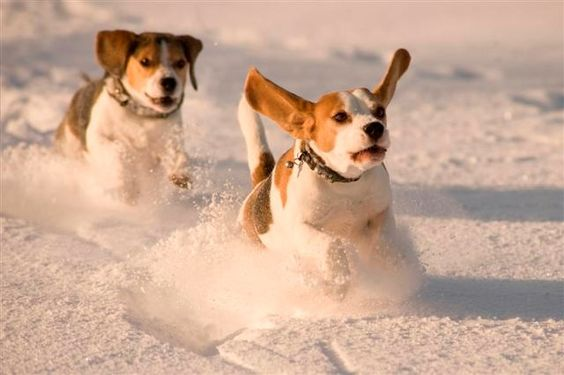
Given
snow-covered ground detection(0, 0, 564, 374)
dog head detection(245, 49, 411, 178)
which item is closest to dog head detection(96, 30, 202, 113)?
snow-covered ground detection(0, 0, 564, 374)

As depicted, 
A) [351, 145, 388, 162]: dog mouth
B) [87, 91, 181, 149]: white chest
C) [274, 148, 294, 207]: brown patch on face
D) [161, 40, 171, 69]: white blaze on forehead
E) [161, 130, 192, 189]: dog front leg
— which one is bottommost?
Result: [161, 130, 192, 189]: dog front leg

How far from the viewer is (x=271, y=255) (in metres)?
5.12

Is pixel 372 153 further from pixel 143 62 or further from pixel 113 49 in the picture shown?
pixel 113 49

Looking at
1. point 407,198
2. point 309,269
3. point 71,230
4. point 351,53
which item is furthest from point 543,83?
point 309,269

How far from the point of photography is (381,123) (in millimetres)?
4410

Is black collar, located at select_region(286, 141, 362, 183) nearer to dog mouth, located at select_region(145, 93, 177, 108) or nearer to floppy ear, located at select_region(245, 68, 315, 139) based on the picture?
floppy ear, located at select_region(245, 68, 315, 139)

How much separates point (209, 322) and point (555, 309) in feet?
4.81

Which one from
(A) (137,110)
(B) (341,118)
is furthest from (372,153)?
(A) (137,110)

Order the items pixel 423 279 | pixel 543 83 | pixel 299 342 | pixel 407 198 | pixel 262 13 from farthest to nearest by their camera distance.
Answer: pixel 262 13 < pixel 543 83 < pixel 407 198 < pixel 423 279 < pixel 299 342

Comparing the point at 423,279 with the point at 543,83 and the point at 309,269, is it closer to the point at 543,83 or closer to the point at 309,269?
the point at 309,269

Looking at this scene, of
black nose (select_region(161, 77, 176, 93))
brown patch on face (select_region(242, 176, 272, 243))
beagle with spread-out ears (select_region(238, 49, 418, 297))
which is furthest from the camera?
black nose (select_region(161, 77, 176, 93))

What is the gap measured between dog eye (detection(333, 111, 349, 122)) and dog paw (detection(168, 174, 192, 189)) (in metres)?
2.39

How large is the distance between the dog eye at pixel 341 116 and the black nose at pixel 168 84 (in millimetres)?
2240

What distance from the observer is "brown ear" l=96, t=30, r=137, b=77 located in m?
6.76
